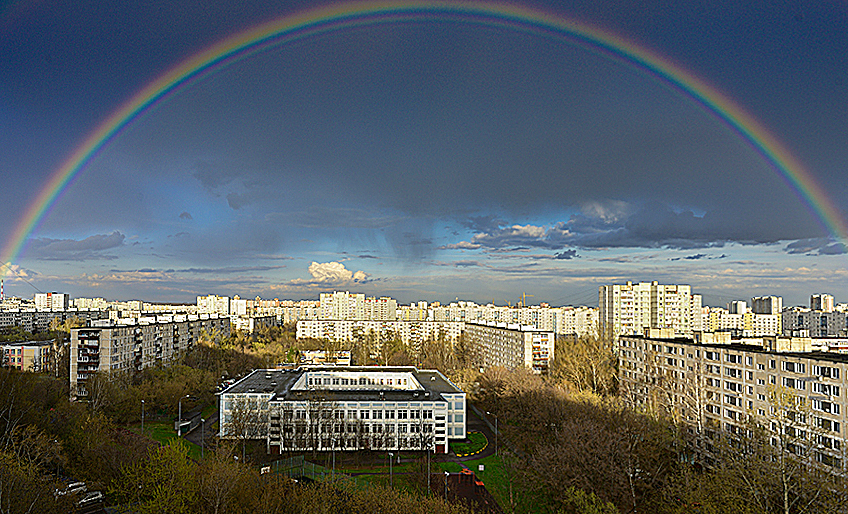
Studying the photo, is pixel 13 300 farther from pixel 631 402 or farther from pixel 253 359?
pixel 631 402

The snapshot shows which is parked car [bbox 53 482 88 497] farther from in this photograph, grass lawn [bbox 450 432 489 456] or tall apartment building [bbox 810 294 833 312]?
tall apartment building [bbox 810 294 833 312]

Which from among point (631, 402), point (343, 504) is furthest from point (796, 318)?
point (343, 504)

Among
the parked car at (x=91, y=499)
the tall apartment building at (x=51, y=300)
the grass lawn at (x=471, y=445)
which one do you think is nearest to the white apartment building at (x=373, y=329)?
the grass lawn at (x=471, y=445)

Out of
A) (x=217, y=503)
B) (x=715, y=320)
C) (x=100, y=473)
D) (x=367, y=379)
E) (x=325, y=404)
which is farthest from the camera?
(x=715, y=320)

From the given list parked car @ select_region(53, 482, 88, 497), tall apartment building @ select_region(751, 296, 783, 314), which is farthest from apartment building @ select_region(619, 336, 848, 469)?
tall apartment building @ select_region(751, 296, 783, 314)

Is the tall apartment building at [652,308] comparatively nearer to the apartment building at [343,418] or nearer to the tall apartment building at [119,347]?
the apartment building at [343,418]

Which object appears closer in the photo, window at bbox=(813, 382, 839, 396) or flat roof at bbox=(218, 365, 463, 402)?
window at bbox=(813, 382, 839, 396)
